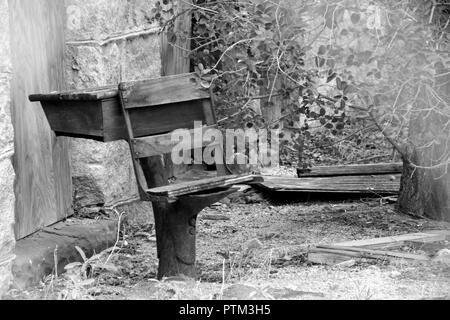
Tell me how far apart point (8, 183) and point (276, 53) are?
2.25 metres

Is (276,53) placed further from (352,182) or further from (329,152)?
(329,152)

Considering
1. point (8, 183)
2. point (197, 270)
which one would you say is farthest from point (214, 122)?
point (8, 183)

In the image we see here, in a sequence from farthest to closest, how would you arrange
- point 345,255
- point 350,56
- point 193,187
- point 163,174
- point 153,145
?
point 350,56 < point 345,255 < point 163,174 < point 153,145 < point 193,187

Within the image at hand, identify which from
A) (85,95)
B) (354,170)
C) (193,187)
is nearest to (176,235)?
(193,187)

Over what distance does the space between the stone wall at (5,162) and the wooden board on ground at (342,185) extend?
11.2 feet

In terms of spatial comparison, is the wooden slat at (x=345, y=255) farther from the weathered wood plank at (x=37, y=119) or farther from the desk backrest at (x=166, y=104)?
the weathered wood plank at (x=37, y=119)

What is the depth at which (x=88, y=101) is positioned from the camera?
467cm

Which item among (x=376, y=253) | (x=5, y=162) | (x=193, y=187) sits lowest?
(x=376, y=253)

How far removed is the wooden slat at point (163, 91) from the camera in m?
4.63

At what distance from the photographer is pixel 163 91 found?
4.76 m

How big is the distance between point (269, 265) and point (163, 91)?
1194mm

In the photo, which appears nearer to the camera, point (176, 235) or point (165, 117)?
point (176, 235)

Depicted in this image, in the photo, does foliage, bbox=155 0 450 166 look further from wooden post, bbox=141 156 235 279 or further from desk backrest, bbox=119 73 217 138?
wooden post, bbox=141 156 235 279

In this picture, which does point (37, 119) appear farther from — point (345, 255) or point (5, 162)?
point (345, 255)
